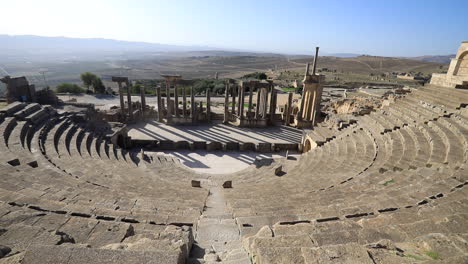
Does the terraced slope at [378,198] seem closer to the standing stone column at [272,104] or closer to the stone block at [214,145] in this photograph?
the stone block at [214,145]

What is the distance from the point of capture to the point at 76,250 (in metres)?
3.49

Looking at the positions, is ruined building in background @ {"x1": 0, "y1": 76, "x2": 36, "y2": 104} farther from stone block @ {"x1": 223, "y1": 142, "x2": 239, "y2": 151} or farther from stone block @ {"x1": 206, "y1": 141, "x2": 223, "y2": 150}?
stone block @ {"x1": 223, "y1": 142, "x2": 239, "y2": 151}

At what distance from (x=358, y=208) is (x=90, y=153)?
46.4 ft

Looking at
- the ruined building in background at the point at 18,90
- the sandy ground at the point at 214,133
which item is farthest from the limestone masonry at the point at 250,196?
the ruined building in background at the point at 18,90

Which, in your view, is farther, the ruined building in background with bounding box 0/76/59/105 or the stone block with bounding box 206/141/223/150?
the ruined building in background with bounding box 0/76/59/105

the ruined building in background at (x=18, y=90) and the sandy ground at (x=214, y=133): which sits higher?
the ruined building in background at (x=18, y=90)

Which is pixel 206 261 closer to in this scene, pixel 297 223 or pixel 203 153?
pixel 297 223

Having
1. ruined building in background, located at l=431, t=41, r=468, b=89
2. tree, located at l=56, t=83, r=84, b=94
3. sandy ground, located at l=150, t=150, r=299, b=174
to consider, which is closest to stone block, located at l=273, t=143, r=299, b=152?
sandy ground, located at l=150, t=150, r=299, b=174

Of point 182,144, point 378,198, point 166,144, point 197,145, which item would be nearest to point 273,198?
point 378,198

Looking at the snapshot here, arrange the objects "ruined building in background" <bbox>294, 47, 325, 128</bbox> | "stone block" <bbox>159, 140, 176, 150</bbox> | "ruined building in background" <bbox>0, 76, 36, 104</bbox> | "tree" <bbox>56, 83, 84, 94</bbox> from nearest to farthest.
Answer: "stone block" <bbox>159, 140, 176, 150</bbox>
"ruined building in background" <bbox>0, 76, 36, 104</bbox>
"ruined building in background" <bbox>294, 47, 325, 128</bbox>
"tree" <bbox>56, 83, 84, 94</bbox>

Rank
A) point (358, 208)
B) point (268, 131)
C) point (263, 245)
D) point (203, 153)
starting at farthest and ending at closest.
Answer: point (268, 131)
point (203, 153)
point (358, 208)
point (263, 245)

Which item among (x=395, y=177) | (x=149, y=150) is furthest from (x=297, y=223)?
(x=149, y=150)

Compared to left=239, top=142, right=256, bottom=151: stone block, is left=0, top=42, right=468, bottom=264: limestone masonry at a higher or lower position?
higher

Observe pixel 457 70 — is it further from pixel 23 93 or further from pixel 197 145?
pixel 23 93
